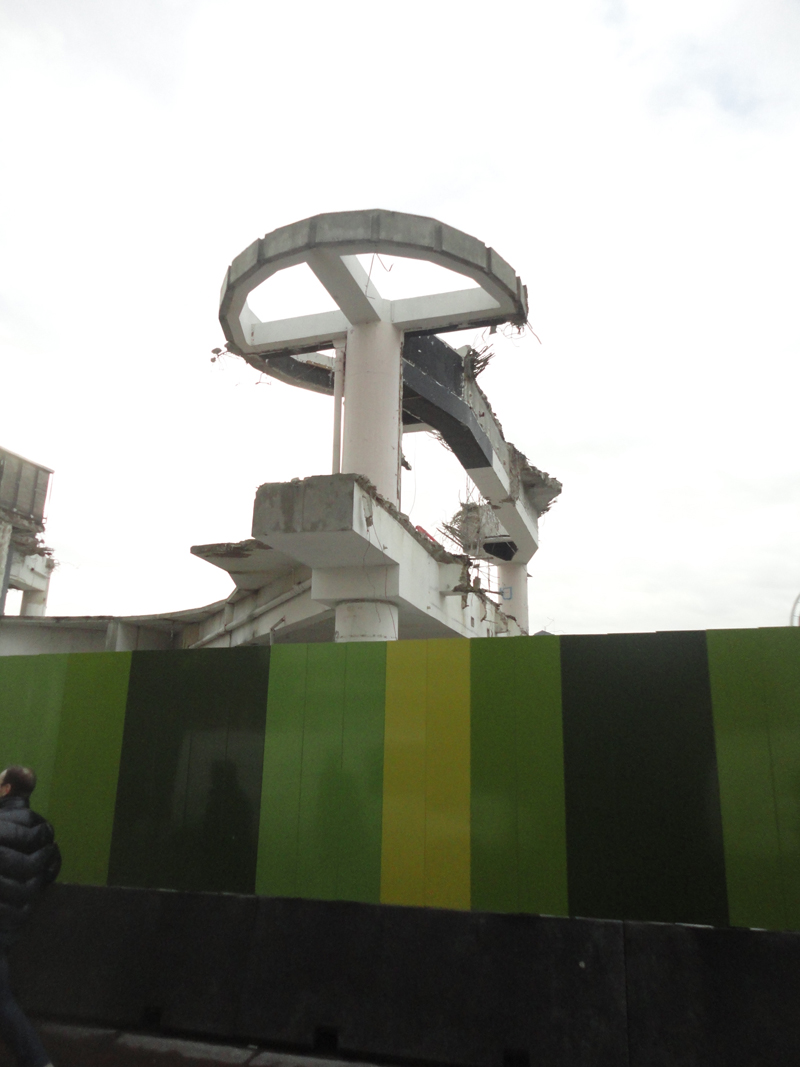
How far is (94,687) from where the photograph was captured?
24.3 ft

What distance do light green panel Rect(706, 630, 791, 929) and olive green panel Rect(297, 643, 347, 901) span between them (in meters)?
2.99

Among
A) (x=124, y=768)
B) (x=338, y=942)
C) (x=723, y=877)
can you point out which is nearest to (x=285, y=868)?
(x=338, y=942)

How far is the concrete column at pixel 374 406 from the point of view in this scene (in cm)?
1539

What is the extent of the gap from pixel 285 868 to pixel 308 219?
11.0 metres

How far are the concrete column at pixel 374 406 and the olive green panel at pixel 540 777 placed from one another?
9067 mm

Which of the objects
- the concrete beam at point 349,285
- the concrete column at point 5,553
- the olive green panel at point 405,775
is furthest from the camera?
the concrete column at point 5,553

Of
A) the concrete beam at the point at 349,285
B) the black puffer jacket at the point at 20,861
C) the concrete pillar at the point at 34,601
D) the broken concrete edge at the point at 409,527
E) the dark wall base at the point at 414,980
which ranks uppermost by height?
the concrete beam at the point at 349,285

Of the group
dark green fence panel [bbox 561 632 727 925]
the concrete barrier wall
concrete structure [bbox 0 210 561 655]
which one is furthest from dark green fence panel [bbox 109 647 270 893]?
concrete structure [bbox 0 210 561 655]

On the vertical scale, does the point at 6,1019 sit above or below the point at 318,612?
below

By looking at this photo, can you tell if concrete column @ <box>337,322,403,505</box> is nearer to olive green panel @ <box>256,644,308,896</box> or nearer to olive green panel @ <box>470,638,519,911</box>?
olive green panel @ <box>256,644,308,896</box>

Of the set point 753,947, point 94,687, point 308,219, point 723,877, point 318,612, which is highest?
point 308,219

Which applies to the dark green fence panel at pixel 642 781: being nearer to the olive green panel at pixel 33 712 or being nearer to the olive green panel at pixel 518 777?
the olive green panel at pixel 518 777

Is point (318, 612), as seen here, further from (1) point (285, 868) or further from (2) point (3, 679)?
(1) point (285, 868)

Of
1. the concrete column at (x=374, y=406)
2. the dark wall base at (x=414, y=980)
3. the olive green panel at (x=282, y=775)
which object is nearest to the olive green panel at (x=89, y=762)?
the dark wall base at (x=414, y=980)
